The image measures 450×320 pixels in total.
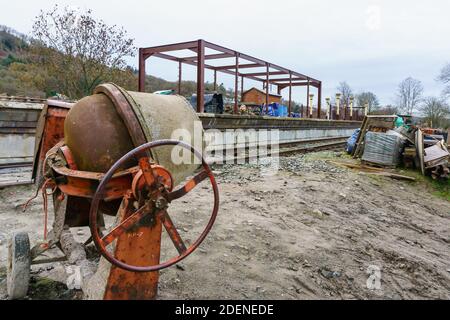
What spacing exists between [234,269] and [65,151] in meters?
1.73

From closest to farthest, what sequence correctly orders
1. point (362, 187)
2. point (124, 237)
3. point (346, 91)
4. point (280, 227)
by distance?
point (124, 237) → point (280, 227) → point (362, 187) → point (346, 91)

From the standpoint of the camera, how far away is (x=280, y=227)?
415cm

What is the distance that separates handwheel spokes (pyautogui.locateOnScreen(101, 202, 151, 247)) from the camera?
1.79 m

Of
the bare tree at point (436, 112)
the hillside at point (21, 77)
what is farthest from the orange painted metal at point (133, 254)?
the bare tree at point (436, 112)

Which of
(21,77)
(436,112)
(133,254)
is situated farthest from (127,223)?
(436,112)

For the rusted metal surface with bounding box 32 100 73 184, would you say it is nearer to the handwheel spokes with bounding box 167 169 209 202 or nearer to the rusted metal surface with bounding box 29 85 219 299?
the rusted metal surface with bounding box 29 85 219 299

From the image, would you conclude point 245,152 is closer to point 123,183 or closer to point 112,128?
point 112,128

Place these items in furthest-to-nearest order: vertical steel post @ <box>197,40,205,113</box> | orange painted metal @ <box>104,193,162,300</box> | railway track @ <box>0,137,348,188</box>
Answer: vertical steel post @ <box>197,40,205,113</box> → railway track @ <box>0,137,348,188</box> → orange painted metal @ <box>104,193,162,300</box>

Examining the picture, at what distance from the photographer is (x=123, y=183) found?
1982 mm

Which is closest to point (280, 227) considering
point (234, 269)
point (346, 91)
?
point (234, 269)

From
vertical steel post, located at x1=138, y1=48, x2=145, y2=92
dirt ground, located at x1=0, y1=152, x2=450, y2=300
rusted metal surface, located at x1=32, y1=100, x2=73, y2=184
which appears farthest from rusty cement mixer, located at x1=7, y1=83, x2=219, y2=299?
vertical steel post, located at x1=138, y1=48, x2=145, y2=92

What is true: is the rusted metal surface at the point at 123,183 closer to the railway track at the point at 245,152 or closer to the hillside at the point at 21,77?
the railway track at the point at 245,152

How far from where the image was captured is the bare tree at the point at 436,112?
3650cm
